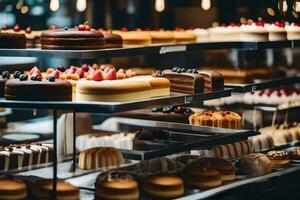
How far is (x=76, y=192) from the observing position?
5227 millimetres

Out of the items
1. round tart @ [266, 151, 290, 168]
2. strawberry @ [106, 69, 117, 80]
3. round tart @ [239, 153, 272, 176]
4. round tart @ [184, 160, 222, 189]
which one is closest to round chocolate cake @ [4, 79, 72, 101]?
strawberry @ [106, 69, 117, 80]

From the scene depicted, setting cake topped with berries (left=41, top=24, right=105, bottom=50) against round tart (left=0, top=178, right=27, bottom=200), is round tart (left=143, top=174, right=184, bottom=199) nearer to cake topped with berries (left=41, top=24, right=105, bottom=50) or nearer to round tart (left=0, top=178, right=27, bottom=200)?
round tart (left=0, top=178, right=27, bottom=200)

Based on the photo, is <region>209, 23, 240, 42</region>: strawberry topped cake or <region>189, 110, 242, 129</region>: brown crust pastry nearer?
<region>189, 110, 242, 129</region>: brown crust pastry

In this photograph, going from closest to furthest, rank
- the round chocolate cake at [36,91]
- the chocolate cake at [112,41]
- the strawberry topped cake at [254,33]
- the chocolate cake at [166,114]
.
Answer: the round chocolate cake at [36,91] < the chocolate cake at [112,41] < the chocolate cake at [166,114] < the strawberry topped cake at [254,33]

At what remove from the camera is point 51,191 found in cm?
516

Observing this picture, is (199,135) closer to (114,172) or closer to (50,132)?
(114,172)

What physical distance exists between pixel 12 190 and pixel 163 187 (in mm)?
1015

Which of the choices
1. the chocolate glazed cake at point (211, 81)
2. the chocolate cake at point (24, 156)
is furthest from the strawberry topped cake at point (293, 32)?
the chocolate cake at point (24, 156)

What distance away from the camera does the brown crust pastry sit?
22.6 feet

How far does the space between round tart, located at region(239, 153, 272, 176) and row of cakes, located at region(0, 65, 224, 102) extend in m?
0.69

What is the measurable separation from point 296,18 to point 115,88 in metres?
5.31

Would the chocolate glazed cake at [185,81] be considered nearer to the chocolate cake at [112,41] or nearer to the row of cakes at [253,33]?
the chocolate cake at [112,41]

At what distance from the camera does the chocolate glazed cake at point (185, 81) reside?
6.06m

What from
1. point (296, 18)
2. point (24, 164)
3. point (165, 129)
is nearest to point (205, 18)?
point (296, 18)
